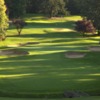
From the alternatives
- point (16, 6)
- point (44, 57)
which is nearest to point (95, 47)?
point (44, 57)

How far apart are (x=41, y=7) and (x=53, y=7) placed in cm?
722

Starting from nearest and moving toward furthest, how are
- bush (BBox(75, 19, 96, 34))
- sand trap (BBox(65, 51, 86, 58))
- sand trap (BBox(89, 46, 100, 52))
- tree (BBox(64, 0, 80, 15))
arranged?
sand trap (BBox(65, 51, 86, 58)) < sand trap (BBox(89, 46, 100, 52)) < bush (BBox(75, 19, 96, 34)) < tree (BBox(64, 0, 80, 15))

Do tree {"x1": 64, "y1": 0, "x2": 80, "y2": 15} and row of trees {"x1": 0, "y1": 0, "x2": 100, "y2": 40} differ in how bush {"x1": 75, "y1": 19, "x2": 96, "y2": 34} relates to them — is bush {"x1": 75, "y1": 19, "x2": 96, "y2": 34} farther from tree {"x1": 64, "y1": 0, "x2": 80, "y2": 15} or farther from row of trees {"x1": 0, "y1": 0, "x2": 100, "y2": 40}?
tree {"x1": 64, "y1": 0, "x2": 80, "y2": 15}

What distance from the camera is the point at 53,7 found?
333 ft

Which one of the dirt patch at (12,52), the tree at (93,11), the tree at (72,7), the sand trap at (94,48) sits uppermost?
the tree at (93,11)

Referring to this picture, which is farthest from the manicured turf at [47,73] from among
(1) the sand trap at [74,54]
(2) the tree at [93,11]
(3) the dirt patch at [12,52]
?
(2) the tree at [93,11]

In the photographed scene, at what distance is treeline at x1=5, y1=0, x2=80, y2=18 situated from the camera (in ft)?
304

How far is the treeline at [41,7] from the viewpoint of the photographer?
92.7 metres

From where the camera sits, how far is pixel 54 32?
→ 74.2 metres

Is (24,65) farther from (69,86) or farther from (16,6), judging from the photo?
(16,6)

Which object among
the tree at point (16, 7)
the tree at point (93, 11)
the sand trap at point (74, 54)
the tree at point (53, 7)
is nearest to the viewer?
the sand trap at point (74, 54)

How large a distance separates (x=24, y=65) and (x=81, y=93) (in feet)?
36.2

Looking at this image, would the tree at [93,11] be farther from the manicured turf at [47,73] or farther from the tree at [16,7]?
the tree at [16,7]

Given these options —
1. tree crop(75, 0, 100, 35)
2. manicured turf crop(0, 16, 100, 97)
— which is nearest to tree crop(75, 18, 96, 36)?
tree crop(75, 0, 100, 35)
